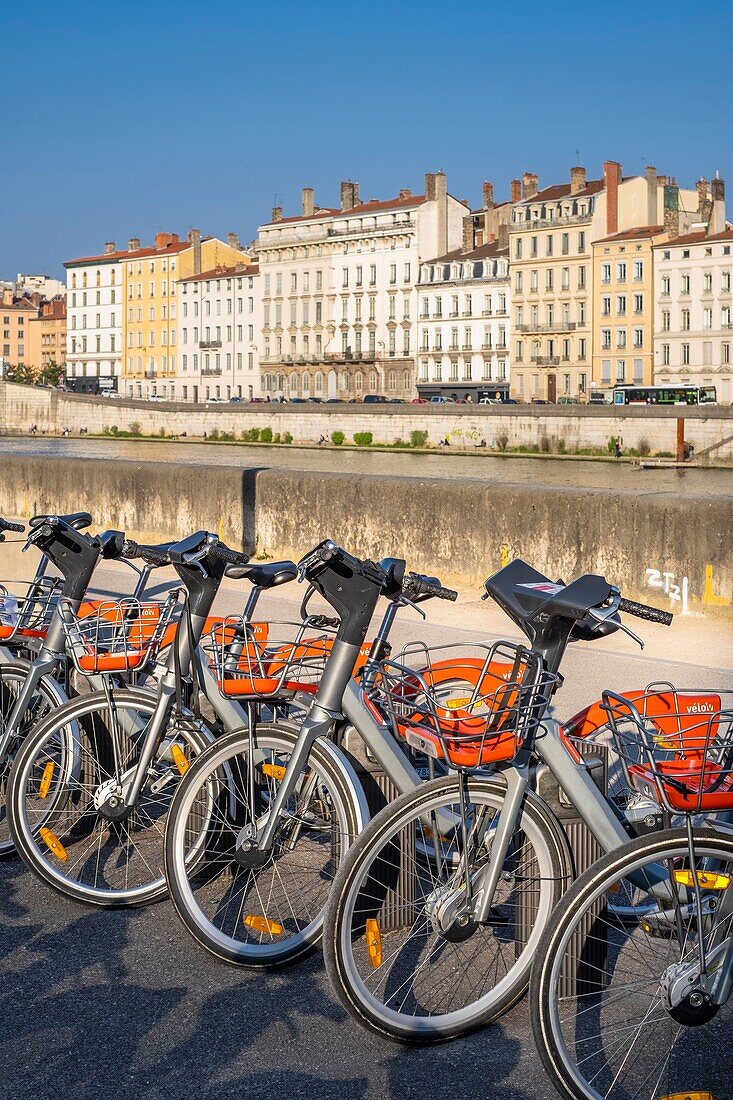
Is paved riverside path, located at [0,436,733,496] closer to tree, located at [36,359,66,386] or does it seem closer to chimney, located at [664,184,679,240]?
chimney, located at [664,184,679,240]

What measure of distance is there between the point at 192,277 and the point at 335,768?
370 feet

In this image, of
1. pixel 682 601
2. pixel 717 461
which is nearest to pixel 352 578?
pixel 682 601

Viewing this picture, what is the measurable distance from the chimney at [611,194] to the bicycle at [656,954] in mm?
84875

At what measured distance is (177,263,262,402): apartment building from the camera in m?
109

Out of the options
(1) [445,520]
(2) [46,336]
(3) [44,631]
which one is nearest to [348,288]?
(2) [46,336]

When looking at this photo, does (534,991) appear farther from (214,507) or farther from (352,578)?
(214,507)

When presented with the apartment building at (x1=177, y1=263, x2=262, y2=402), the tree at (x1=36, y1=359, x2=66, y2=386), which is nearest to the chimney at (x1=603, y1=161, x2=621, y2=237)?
the apartment building at (x1=177, y1=263, x2=262, y2=402)

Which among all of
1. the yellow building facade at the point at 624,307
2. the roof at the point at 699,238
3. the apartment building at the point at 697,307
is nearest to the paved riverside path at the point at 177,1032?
the apartment building at the point at 697,307

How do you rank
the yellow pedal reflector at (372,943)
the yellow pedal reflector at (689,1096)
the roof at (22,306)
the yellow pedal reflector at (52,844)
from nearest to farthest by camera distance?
1. the yellow pedal reflector at (689,1096)
2. the yellow pedal reflector at (372,943)
3. the yellow pedal reflector at (52,844)
4. the roof at (22,306)

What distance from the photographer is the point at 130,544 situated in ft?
14.8

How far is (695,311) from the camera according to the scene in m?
79.8

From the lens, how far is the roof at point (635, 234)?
8188 centimetres

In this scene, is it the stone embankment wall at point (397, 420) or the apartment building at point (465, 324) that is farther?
the apartment building at point (465, 324)

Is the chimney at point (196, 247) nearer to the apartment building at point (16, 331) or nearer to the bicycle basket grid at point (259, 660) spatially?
the apartment building at point (16, 331)
